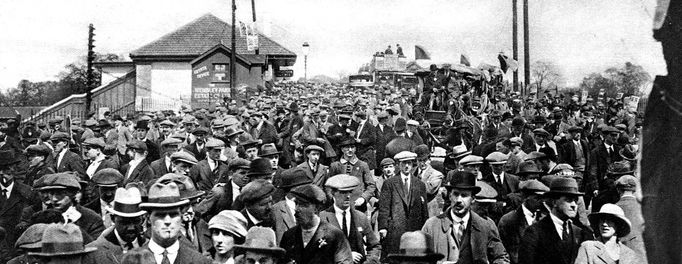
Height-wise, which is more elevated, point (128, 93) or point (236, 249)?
point (128, 93)

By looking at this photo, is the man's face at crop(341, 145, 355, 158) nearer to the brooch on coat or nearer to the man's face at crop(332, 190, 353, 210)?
the man's face at crop(332, 190, 353, 210)

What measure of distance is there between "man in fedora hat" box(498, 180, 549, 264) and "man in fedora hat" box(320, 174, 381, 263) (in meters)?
1.28

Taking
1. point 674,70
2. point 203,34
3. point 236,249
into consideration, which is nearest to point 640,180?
point 674,70

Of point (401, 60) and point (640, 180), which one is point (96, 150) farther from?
point (401, 60)

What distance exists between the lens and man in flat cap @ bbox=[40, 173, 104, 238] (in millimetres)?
6473

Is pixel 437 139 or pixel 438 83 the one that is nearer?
pixel 437 139

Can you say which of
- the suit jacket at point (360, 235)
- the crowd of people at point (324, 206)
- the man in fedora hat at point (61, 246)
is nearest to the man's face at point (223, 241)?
the crowd of people at point (324, 206)

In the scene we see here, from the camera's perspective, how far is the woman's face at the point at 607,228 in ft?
18.2

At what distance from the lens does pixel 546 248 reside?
5590 millimetres

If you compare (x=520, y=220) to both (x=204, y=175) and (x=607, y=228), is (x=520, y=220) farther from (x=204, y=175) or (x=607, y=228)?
(x=204, y=175)

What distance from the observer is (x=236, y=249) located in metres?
5.16

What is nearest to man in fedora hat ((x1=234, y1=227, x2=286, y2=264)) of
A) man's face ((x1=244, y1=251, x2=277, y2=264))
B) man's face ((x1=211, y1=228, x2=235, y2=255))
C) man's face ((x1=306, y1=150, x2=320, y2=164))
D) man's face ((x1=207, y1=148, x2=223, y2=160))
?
man's face ((x1=244, y1=251, x2=277, y2=264))

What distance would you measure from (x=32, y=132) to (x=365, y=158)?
8251mm

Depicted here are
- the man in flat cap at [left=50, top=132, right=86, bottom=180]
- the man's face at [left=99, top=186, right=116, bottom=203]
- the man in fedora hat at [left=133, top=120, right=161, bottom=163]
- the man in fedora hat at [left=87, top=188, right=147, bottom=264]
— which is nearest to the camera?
the man in fedora hat at [left=87, top=188, right=147, bottom=264]
